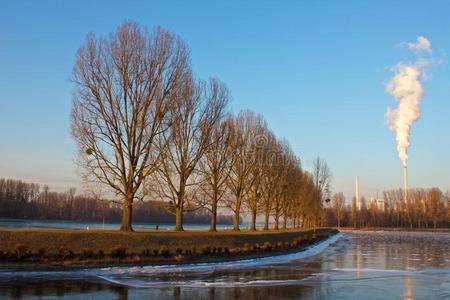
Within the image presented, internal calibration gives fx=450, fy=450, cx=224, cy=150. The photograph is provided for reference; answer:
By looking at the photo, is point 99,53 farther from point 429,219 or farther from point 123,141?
point 429,219

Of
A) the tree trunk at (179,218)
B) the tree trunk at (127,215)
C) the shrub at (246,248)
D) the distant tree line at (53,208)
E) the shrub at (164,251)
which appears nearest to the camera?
the shrub at (164,251)

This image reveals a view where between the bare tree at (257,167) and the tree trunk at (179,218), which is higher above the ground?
the bare tree at (257,167)

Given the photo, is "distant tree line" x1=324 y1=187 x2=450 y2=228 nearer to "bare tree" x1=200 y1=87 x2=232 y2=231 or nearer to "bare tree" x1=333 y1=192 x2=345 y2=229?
"bare tree" x1=333 y1=192 x2=345 y2=229

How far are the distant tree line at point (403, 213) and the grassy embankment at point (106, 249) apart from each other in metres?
117

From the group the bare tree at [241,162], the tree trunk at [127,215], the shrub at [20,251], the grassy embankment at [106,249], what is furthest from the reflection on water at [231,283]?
the bare tree at [241,162]

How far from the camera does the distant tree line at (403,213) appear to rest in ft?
473

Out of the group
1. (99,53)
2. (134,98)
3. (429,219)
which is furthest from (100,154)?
(429,219)

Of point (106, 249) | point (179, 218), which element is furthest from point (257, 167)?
point (106, 249)

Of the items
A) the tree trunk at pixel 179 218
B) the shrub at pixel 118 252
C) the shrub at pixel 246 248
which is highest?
the tree trunk at pixel 179 218

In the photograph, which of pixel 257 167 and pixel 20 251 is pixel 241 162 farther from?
pixel 20 251

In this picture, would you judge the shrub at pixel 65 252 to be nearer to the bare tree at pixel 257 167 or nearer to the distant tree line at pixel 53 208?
the bare tree at pixel 257 167

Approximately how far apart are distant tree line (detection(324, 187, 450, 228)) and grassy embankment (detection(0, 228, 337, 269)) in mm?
116929

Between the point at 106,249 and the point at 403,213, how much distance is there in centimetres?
14429

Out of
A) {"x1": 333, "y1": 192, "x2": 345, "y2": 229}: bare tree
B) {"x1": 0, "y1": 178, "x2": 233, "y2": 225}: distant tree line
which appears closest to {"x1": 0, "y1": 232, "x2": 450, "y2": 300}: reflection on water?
{"x1": 0, "y1": 178, "x2": 233, "y2": 225}: distant tree line
